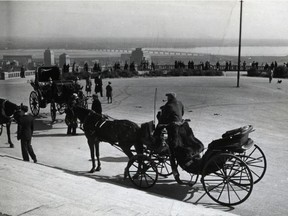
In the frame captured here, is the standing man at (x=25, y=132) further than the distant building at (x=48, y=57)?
No

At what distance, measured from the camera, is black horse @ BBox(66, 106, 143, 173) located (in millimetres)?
8922

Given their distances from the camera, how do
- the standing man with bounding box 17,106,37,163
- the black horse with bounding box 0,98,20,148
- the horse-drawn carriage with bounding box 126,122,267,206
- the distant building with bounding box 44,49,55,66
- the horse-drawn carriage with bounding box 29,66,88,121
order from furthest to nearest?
the distant building with bounding box 44,49,55,66 < the horse-drawn carriage with bounding box 29,66,88,121 < the black horse with bounding box 0,98,20,148 < the standing man with bounding box 17,106,37,163 < the horse-drawn carriage with bounding box 126,122,267,206

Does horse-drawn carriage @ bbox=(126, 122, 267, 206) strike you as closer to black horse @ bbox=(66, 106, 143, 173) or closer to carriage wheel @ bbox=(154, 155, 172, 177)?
carriage wheel @ bbox=(154, 155, 172, 177)

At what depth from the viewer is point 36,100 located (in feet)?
57.6

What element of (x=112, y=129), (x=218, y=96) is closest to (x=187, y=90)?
(x=218, y=96)

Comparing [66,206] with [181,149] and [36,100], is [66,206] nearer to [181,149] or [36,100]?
[181,149]

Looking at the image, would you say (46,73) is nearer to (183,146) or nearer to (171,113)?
(171,113)

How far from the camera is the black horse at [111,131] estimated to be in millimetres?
8922

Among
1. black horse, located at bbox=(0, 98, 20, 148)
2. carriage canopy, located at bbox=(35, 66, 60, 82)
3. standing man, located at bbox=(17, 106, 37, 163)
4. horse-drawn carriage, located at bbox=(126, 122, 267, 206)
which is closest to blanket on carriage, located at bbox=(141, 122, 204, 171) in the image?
horse-drawn carriage, located at bbox=(126, 122, 267, 206)

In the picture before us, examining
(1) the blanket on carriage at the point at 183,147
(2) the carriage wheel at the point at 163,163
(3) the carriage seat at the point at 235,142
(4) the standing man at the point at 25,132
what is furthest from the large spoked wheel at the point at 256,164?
(4) the standing man at the point at 25,132

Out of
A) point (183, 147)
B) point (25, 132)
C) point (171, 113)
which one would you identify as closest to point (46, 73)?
point (25, 132)

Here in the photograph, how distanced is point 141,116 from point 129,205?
37.3 feet

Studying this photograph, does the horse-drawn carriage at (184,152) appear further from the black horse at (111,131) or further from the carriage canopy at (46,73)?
the carriage canopy at (46,73)

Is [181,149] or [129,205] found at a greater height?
[181,149]
